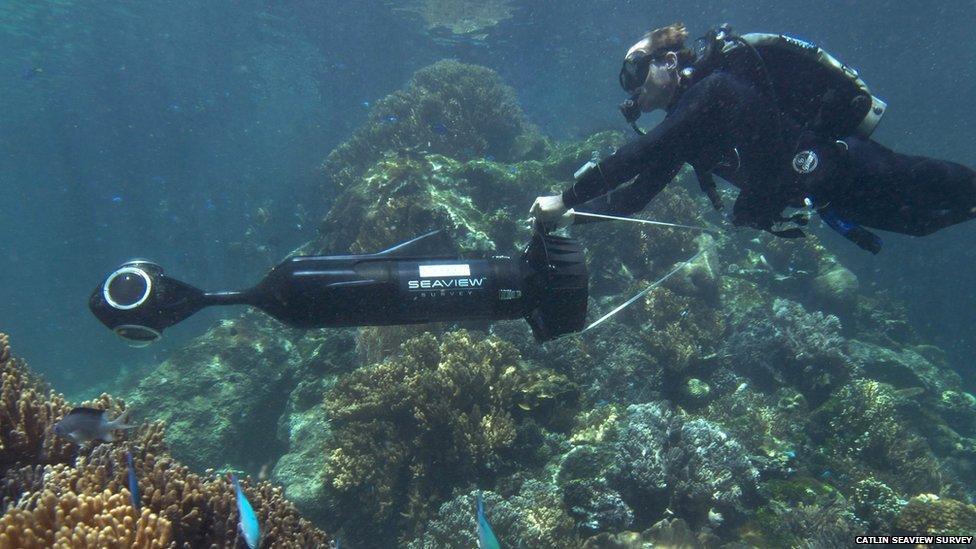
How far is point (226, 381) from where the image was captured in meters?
9.26

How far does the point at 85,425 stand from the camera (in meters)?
3.19

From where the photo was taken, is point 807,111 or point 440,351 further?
point 440,351

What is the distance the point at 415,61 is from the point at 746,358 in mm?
37235

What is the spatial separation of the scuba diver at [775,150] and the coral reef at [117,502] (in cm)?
282

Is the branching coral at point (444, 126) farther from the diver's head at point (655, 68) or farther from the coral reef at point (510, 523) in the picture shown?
the coral reef at point (510, 523)

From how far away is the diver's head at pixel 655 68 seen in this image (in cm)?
359

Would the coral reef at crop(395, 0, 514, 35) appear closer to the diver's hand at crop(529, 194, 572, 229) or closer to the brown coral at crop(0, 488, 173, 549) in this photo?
the diver's hand at crop(529, 194, 572, 229)

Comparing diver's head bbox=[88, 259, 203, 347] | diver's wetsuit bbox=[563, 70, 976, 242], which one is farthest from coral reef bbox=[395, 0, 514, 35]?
diver's head bbox=[88, 259, 203, 347]


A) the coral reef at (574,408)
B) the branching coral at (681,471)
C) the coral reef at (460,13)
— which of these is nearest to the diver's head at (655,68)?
the coral reef at (574,408)

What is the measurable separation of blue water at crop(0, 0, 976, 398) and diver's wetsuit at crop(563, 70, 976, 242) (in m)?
16.3

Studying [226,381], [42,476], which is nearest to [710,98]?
[42,476]

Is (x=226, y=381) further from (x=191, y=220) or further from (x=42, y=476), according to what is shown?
(x=191, y=220)

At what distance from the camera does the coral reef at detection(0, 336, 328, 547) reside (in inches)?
89.0

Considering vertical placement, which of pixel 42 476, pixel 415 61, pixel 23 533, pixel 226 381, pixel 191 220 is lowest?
pixel 23 533
